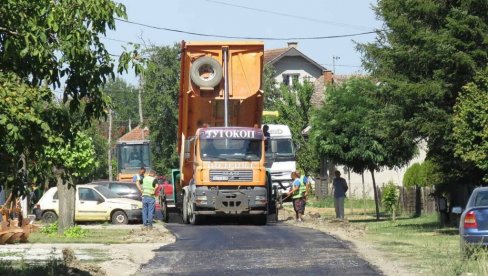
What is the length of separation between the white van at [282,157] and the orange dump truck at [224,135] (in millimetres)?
10509

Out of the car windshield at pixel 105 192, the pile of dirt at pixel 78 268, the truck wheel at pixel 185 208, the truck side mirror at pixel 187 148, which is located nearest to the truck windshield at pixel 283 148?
the car windshield at pixel 105 192

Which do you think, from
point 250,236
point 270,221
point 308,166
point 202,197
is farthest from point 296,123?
point 250,236

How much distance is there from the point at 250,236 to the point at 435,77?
6597 millimetres

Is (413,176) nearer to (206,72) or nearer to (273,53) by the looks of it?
(206,72)

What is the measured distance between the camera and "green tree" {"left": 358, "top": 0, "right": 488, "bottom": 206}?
1030 inches

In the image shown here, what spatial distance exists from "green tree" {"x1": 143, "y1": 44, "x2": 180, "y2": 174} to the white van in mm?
23016

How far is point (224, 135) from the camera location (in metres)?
29.6

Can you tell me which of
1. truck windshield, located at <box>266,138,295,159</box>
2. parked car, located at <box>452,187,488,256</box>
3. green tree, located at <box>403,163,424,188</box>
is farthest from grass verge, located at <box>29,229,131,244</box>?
green tree, located at <box>403,163,424,188</box>

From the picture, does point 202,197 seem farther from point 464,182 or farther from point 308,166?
point 308,166

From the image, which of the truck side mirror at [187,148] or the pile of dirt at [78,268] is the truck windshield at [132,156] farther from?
the pile of dirt at [78,268]

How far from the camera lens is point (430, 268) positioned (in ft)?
55.7

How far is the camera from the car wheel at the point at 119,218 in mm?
35844

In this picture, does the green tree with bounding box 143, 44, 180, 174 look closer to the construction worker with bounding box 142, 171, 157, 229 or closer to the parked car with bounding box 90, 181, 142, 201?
the parked car with bounding box 90, 181, 142, 201

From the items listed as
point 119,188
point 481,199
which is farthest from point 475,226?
point 119,188
